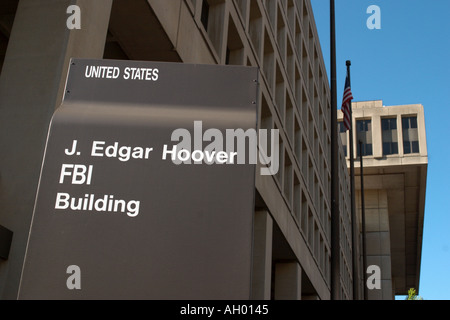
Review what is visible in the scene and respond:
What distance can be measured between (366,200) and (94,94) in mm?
60103

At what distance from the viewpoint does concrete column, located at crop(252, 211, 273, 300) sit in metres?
17.2

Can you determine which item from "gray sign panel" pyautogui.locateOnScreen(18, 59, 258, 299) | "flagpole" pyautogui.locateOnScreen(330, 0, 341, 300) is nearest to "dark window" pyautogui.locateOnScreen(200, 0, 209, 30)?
"flagpole" pyautogui.locateOnScreen(330, 0, 341, 300)

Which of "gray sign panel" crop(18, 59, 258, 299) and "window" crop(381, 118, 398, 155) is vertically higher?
"window" crop(381, 118, 398, 155)

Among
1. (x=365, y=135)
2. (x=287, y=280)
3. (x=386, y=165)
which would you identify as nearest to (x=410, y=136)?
(x=386, y=165)

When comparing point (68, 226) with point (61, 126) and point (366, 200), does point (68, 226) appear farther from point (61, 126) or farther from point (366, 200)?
point (366, 200)

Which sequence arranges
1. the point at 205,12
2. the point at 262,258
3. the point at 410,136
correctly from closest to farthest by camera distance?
1. the point at 205,12
2. the point at 262,258
3. the point at 410,136

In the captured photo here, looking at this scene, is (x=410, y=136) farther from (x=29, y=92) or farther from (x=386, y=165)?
(x=29, y=92)

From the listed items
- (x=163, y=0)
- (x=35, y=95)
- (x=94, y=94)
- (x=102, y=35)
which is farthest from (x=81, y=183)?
(x=163, y=0)

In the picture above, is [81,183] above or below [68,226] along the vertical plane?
above

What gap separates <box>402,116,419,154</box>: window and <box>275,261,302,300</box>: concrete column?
35.5 meters

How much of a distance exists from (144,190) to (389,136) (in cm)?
5657

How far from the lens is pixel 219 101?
244 cm

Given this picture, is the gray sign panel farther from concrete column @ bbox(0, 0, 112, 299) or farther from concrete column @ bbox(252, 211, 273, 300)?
concrete column @ bbox(252, 211, 273, 300)

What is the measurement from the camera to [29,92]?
280 inches
